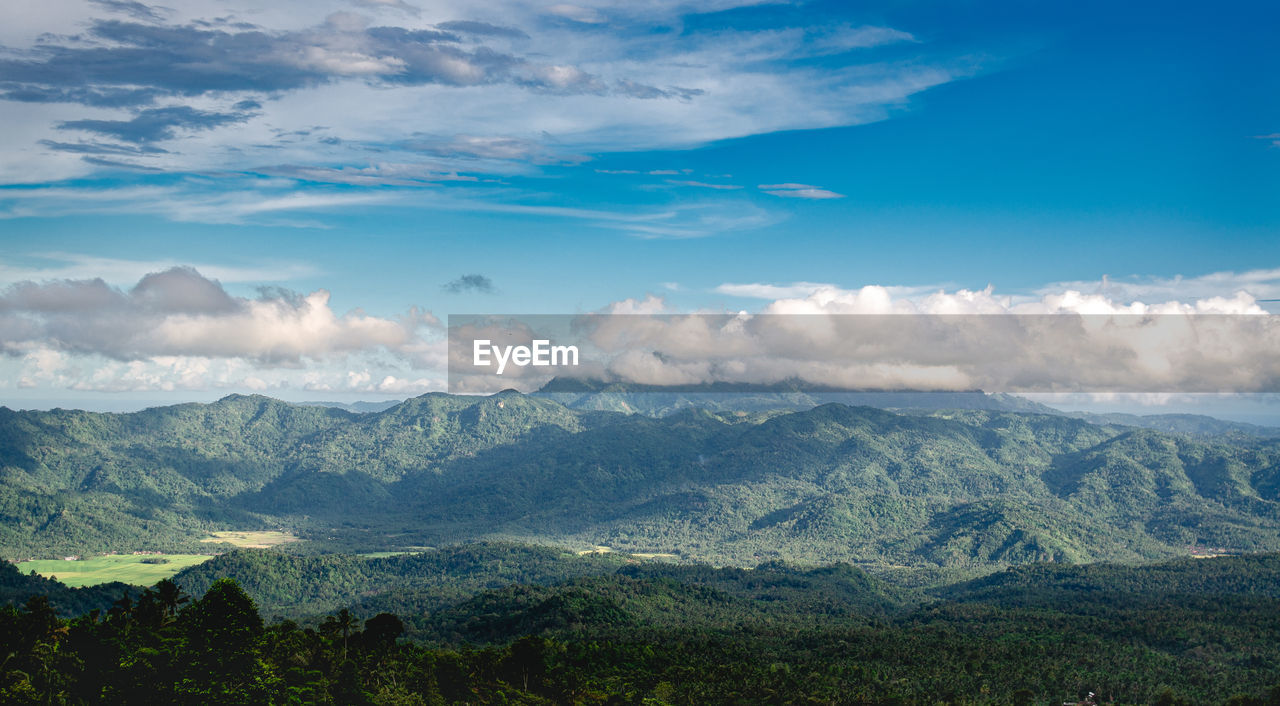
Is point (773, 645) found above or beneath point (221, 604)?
beneath

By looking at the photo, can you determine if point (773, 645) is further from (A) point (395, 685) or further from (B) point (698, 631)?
(A) point (395, 685)

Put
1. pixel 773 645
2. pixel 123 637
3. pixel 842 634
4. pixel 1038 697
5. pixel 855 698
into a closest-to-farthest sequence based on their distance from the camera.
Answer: pixel 123 637 < pixel 855 698 < pixel 1038 697 < pixel 773 645 < pixel 842 634

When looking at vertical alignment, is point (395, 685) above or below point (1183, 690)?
above

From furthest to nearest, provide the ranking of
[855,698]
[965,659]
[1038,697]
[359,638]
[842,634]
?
[842,634]
[965,659]
[1038,697]
[855,698]
[359,638]

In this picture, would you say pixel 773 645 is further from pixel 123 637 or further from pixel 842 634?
pixel 123 637

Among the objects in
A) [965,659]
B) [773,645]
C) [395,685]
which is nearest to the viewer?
[395,685]

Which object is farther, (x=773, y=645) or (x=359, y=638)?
(x=773, y=645)

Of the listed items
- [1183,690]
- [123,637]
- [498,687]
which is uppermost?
[123,637]

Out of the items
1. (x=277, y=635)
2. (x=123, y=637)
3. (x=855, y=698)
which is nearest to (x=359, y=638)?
(x=277, y=635)

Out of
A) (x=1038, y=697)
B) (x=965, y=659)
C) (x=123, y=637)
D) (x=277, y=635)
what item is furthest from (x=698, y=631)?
(x=123, y=637)
